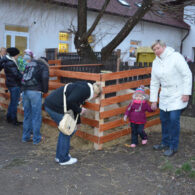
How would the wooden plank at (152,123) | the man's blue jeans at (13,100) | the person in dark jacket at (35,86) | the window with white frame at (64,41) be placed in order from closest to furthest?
the person in dark jacket at (35,86)
the wooden plank at (152,123)
the man's blue jeans at (13,100)
the window with white frame at (64,41)

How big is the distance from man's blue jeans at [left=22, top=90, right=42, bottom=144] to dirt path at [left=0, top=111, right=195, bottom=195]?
21 centimetres

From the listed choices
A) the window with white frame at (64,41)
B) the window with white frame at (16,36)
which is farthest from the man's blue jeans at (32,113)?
the window with white frame at (64,41)

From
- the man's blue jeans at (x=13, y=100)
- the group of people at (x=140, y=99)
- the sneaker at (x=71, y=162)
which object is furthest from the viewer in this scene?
the man's blue jeans at (x=13, y=100)

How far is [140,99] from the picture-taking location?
15.1 feet

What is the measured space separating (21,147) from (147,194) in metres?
2.60

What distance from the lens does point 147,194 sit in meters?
3.15

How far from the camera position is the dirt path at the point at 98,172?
3258mm

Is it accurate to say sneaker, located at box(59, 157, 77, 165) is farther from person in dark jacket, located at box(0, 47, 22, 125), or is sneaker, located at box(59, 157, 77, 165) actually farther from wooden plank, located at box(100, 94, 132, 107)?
person in dark jacket, located at box(0, 47, 22, 125)

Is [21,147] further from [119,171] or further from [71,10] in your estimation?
[71,10]

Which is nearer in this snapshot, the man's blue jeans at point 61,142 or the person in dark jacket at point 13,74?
the man's blue jeans at point 61,142

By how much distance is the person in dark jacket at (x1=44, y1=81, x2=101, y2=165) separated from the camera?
3.64 metres

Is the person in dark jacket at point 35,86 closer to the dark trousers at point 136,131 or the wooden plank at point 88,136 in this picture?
the wooden plank at point 88,136

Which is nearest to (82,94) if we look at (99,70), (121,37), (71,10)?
(99,70)

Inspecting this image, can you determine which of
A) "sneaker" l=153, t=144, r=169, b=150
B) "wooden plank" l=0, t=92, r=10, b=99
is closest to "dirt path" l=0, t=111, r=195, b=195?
"sneaker" l=153, t=144, r=169, b=150
